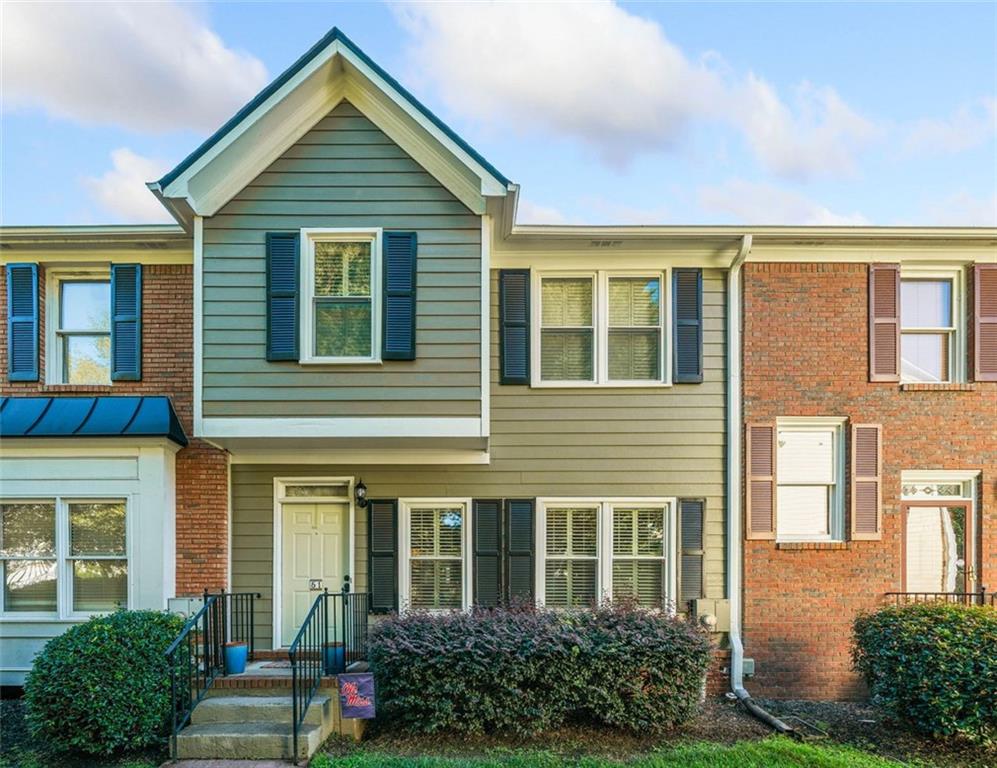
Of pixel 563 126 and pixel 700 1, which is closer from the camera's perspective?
pixel 700 1

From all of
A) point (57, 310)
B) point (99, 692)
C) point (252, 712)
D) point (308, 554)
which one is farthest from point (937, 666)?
point (57, 310)

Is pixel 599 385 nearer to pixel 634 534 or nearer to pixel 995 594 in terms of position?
pixel 634 534

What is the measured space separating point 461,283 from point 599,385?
A: 2237 millimetres

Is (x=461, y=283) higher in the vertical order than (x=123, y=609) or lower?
higher

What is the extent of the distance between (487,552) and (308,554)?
2264 millimetres

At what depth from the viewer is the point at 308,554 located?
8.11 metres

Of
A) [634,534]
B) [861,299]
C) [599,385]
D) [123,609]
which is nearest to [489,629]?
[634,534]

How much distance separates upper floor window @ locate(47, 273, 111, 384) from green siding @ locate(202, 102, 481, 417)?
2.35 meters

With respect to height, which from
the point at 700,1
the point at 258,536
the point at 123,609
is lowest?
the point at 123,609

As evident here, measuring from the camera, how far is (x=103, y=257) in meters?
8.12

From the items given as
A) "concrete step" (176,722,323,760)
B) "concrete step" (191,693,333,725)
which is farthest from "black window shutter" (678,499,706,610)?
"concrete step" (176,722,323,760)

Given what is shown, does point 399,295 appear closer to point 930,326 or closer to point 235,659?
point 235,659

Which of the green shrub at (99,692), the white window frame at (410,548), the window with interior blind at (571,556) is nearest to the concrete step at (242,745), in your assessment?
the green shrub at (99,692)

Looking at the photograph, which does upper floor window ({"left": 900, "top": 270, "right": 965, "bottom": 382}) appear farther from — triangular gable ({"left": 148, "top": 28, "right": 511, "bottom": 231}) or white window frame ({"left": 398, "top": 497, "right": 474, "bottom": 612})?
white window frame ({"left": 398, "top": 497, "right": 474, "bottom": 612})
